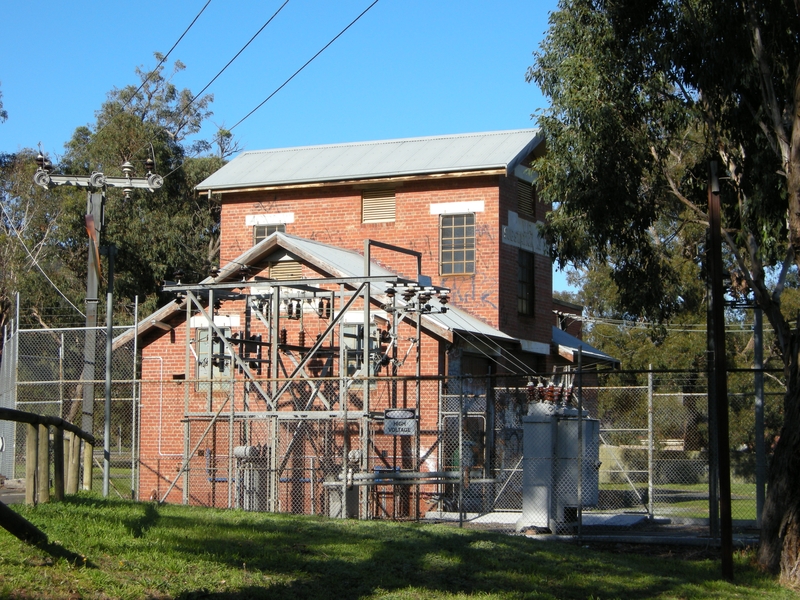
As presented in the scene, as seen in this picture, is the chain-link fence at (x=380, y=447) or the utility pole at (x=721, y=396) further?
the chain-link fence at (x=380, y=447)

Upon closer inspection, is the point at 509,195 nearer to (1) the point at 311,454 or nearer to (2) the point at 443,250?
(2) the point at 443,250

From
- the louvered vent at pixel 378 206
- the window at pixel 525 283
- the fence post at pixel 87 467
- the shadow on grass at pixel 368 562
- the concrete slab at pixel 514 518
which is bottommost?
the concrete slab at pixel 514 518

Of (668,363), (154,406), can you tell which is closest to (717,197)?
(154,406)

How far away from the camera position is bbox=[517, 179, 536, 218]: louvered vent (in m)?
25.4

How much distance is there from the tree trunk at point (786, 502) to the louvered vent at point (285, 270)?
13549 mm

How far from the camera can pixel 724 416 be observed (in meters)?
11.1

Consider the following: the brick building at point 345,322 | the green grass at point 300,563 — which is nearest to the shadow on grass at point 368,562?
the green grass at point 300,563

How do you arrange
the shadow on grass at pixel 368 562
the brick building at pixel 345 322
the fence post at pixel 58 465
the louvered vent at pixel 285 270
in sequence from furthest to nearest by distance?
the louvered vent at pixel 285 270, the brick building at pixel 345 322, the fence post at pixel 58 465, the shadow on grass at pixel 368 562

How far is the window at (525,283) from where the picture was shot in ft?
82.2

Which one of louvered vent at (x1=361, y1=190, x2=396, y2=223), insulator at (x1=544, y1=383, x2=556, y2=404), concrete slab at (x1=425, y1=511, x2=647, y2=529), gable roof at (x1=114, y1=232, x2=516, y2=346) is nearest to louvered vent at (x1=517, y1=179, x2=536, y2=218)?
louvered vent at (x1=361, y1=190, x2=396, y2=223)

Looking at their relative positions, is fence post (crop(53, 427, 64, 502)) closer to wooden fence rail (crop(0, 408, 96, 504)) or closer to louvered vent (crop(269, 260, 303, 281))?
wooden fence rail (crop(0, 408, 96, 504))

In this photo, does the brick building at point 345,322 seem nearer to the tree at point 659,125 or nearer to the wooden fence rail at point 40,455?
the tree at point 659,125

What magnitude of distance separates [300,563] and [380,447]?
12.1m

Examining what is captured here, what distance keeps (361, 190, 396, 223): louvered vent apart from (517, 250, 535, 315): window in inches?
138
